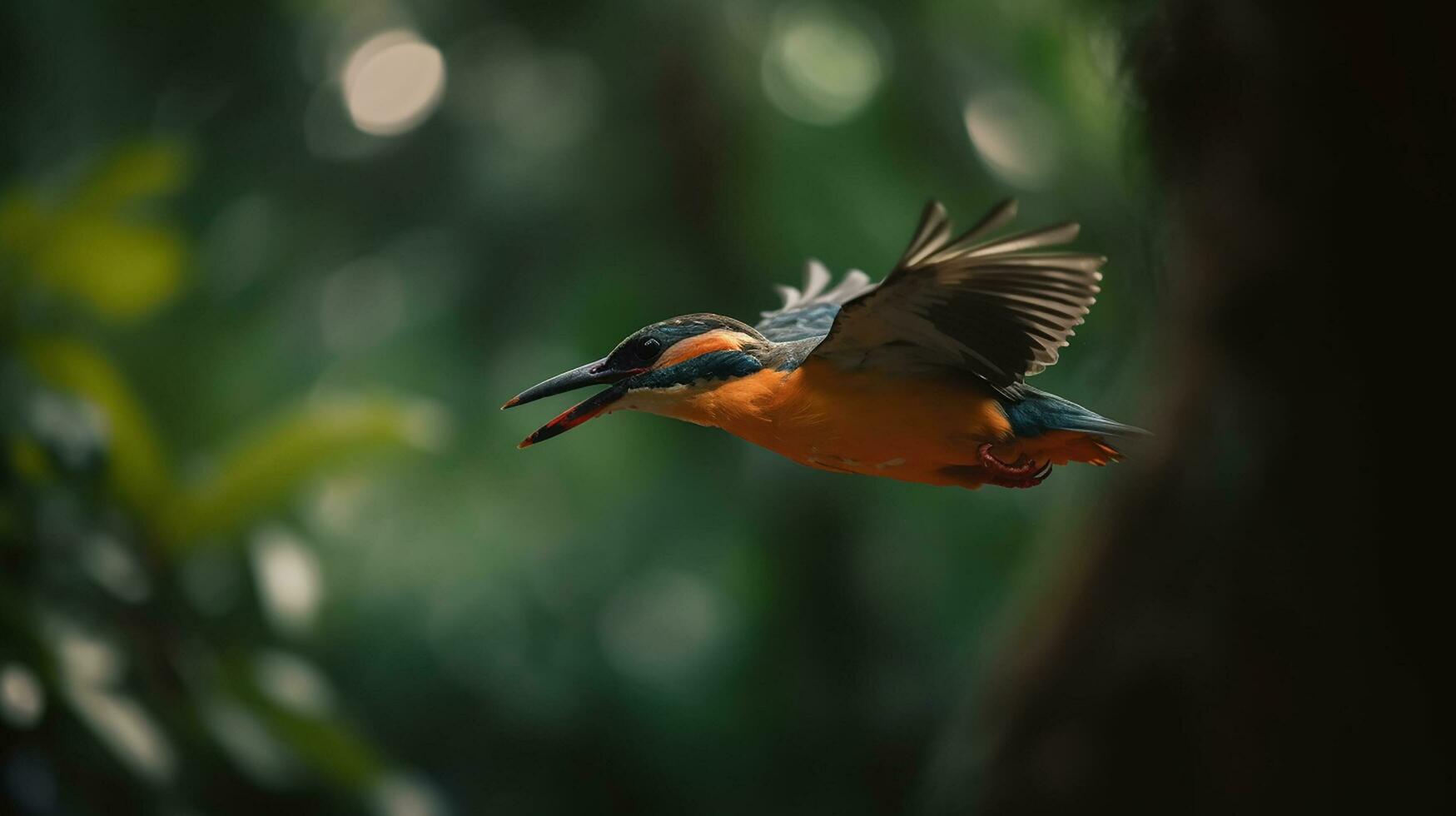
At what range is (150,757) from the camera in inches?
69.1

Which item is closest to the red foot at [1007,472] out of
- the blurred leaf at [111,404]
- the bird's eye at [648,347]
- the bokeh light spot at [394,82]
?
the bird's eye at [648,347]

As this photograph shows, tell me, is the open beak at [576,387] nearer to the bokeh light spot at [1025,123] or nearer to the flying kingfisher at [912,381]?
the flying kingfisher at [912,381]

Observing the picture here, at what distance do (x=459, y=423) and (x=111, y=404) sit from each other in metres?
1.41

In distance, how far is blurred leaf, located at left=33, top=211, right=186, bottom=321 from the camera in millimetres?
1938

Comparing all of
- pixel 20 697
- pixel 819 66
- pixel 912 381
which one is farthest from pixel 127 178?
pixel 912 381

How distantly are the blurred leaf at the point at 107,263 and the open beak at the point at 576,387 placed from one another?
5.47 feet

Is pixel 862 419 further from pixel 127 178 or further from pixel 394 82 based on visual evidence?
pixel 394 82

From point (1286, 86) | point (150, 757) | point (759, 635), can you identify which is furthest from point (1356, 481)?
point (759, 635)

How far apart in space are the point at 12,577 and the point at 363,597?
149 centimetres

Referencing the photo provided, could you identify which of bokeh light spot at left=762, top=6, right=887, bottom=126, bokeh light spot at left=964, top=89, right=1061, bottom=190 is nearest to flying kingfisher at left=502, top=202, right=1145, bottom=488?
bokeh light spot at left=964, top=89, right=1061, bottom=190

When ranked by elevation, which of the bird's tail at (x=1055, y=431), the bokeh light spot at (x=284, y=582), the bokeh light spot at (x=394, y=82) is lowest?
the bokeh light spot at (x=284, y=582)

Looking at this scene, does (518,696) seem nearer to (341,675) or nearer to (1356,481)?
(341,675)

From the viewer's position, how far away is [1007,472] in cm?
46

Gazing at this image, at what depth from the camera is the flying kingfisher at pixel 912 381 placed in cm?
44
